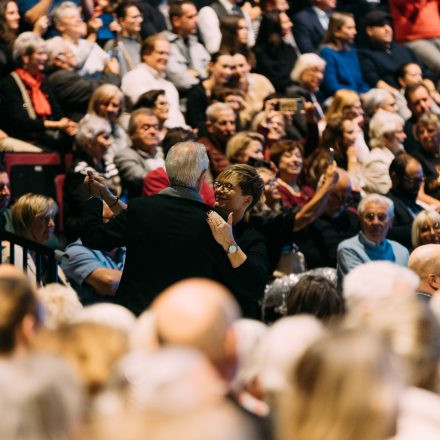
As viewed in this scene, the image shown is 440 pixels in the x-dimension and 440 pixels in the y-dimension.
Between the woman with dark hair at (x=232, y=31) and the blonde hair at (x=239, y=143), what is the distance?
2447 mm

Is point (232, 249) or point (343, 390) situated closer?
point (343, 390)

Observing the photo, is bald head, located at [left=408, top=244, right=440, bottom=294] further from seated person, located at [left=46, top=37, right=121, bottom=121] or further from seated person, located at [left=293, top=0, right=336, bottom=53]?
seated person, located at [left=293, top=0, right=336, bottom=53]

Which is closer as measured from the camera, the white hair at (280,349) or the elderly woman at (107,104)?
the white hair at (280,349)

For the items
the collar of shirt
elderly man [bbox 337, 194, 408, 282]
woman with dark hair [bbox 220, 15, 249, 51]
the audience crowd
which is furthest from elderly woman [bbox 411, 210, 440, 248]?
the collar of shirt

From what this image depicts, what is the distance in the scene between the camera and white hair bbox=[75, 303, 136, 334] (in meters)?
4.32

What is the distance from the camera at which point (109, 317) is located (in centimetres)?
448

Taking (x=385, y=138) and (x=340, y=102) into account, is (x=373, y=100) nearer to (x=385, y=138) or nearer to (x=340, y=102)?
(x=340, y=102)

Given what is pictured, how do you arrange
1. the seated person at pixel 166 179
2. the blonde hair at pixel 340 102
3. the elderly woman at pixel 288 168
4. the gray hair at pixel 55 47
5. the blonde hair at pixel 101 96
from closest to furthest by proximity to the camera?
the seated person at pixel 166 179, the elderly woman at pixel 288 168, the blonde hair at pixel 101 96, the gray hair at pixel 55 47, the blonde hair at pixel 340 102

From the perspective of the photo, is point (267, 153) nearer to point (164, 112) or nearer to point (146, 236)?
point (164, 112)

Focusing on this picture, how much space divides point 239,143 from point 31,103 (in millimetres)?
1613

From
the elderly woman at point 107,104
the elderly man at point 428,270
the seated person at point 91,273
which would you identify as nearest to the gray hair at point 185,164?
the seated person at point 91,273

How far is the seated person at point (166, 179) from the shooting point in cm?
815

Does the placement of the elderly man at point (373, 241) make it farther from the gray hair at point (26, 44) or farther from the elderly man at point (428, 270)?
the gray hair at point (26, 44)

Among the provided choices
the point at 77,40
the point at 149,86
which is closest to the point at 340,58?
the point at 149,86
